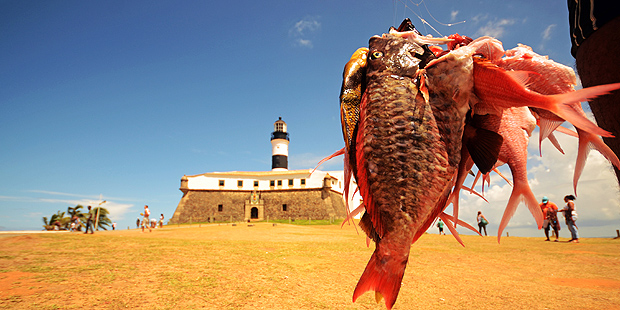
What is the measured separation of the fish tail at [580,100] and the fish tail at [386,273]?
555 mm

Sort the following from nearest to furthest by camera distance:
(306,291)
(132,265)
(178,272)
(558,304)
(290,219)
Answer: (558,304) < (306,291) < (178,272) < (132,265) < (290,219)

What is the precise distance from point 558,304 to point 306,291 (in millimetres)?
3420

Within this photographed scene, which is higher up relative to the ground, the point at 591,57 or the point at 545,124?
the point at 591,57

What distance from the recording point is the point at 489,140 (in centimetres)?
98

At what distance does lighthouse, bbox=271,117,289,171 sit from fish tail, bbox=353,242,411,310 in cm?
5175

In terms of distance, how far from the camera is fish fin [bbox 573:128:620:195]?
1.02m

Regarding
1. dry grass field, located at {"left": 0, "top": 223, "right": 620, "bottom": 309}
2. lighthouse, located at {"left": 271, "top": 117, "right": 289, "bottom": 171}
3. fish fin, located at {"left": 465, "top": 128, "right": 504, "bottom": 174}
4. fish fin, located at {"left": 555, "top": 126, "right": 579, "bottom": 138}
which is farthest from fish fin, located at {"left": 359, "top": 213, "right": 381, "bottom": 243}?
lighthouse, located at {"left": 271, "top": 117, "right": 289, "bottom": 171}

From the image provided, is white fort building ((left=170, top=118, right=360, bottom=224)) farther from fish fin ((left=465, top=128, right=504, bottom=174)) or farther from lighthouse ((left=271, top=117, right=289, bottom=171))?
fish fin ((left=465, top=128, right=504, bottom=174))

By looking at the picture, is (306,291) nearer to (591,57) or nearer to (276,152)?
(591,57)

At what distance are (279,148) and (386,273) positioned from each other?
53.9m

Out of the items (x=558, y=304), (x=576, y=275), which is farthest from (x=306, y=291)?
(x=576, y=275)

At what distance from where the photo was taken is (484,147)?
998 mm

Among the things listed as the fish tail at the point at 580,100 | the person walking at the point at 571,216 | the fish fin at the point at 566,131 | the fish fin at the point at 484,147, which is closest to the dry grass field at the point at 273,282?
the fish fin at the point at 566,131

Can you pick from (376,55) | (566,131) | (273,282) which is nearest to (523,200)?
(566,131)
